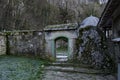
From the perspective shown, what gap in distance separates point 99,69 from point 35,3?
1374cm

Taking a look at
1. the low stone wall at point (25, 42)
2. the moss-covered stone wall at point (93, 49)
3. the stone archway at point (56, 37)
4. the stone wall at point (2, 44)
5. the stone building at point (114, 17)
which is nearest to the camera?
the stone building at point (114, 17)

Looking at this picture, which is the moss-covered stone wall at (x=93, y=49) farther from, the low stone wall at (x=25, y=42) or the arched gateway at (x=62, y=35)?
the low stone wall at (x=25, y=42)

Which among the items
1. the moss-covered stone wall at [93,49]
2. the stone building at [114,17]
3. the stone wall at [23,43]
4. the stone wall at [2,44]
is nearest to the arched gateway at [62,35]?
the stone wall at [23,43]

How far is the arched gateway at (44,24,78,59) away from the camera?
37.1 feet

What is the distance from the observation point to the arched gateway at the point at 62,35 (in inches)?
445

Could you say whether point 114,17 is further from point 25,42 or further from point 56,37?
point 25,42

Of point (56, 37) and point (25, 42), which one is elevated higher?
point (56, 37)

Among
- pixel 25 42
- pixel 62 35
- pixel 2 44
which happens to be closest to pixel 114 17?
pixel 62 35

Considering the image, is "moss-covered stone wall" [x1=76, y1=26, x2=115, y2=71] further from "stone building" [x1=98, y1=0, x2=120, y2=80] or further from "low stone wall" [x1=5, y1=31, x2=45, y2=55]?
"low stone wall" [x1=5, y1=31, x2=45, y2=55]

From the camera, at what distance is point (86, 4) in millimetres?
21781

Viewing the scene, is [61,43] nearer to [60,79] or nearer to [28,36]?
[28,36]

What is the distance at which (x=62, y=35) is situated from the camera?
11609mm

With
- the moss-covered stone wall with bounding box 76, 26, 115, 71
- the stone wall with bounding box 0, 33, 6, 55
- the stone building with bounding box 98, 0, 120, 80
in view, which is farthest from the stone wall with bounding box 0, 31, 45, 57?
the stone building with bounding box 98, 0, 120, 80

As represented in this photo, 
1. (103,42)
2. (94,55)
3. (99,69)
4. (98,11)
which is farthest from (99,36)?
(98,11)
